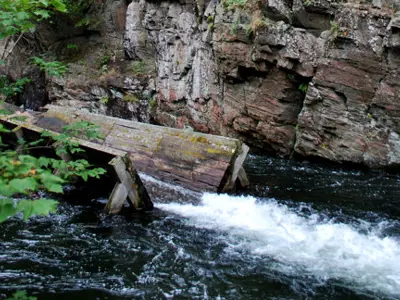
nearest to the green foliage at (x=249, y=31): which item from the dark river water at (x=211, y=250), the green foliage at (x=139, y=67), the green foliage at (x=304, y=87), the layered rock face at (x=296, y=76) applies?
the layered rock face at (x=296, y=76)

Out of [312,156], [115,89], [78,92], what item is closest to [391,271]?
[312,156]

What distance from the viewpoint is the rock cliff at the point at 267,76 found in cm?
977

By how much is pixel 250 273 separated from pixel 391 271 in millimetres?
1930

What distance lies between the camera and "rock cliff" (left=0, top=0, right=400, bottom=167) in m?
9.77

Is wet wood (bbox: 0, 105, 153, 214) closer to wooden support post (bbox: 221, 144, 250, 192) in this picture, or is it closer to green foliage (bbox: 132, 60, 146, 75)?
wooden support post (bbox: 221, 144, 250, 192)

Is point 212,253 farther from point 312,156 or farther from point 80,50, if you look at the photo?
point 80,50

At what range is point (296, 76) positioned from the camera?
11266 millimetres

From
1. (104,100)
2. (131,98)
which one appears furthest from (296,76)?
(104,100)

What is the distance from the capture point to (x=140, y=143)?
8.59 m

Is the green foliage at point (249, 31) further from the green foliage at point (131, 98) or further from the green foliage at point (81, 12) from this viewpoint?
the green foliage at point (81, 12)

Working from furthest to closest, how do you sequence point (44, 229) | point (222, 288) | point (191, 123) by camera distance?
point (191, 123), point (44, 229), point (222, 288)

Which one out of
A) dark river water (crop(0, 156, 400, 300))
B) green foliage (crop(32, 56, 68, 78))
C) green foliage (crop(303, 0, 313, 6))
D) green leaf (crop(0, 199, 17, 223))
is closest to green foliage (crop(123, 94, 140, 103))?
green foliage (crop(303, 0, 313, 6))

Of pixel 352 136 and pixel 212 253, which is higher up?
pixel 352 136

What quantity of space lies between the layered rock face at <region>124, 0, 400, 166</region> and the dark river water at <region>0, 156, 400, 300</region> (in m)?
2.71
